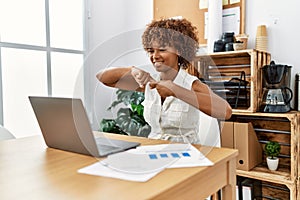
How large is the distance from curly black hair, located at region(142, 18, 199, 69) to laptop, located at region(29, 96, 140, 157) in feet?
2.27

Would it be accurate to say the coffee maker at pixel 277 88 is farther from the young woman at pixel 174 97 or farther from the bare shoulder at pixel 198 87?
the bare shoulder at pixel 198 87

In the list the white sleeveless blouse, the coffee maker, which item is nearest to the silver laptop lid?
the white sleeveless blouse

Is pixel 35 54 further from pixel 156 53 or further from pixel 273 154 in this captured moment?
pixel 273 154

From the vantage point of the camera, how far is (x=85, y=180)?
0.75m

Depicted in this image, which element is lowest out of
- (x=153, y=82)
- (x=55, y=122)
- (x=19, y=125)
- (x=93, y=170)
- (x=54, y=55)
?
(x=19, y=125)

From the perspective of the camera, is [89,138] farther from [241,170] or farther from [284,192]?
[284,192]

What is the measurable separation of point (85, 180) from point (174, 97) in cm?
79

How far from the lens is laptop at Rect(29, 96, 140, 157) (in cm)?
90

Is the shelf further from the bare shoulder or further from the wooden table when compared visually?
the wooden table

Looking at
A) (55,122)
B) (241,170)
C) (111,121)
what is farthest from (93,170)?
(111,121)

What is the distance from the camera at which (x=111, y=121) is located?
2562mm

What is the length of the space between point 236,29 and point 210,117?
1.07 meters

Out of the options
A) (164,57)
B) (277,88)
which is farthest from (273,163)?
(164,57)

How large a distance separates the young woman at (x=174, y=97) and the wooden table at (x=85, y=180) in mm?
420
